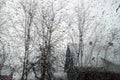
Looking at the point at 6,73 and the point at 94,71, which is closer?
the point at 94,71

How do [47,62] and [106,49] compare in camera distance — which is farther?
[106,49]

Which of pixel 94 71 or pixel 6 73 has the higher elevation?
pixel 94 71

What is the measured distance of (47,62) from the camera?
26.7 metres

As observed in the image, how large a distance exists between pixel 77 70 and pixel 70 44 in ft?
15.3

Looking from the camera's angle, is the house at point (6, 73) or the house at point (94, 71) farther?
the house at point (6, 73)

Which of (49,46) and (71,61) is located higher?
(49,46)

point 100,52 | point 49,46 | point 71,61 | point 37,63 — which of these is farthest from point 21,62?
point 100,52

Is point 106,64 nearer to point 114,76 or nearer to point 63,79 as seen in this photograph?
point 114,76

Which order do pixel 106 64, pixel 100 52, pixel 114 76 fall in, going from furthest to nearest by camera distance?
pixel 100 52
pixel 106 64
pixel 114 76

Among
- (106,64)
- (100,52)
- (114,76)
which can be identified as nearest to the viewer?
(114,76)

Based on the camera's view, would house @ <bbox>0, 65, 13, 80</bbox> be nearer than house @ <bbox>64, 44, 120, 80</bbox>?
No

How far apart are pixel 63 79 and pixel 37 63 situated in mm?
3936

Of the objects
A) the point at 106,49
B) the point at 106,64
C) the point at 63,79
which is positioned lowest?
the point at 63,79

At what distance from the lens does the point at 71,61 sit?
28797mm
